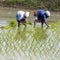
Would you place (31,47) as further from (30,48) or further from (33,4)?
(33,4)

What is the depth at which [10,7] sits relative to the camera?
27594mm

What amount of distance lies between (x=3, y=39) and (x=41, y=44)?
1460 mm

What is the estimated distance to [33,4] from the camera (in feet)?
93.8

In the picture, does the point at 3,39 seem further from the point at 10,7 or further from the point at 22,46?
the point at 10,7

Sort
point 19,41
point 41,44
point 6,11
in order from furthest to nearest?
point 6,11 < point 19,41 < point 41,44

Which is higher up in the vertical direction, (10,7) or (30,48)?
(30,48)

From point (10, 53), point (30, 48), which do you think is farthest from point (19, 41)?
point (10, 53)

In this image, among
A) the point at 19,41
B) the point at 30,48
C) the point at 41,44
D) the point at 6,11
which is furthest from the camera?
the point at 6,11

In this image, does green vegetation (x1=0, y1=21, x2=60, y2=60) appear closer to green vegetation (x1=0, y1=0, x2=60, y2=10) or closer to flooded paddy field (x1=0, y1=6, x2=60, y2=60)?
flooded paddy field (x1=0, y1=6, x2=60, y2=60)

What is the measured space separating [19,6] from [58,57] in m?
20.4

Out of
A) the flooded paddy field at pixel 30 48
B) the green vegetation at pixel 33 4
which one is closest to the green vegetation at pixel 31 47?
the flooded paddy field at pixel 30 48

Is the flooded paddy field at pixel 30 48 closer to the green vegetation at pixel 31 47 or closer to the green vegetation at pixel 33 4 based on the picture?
the green vegetation at pixel 31 47

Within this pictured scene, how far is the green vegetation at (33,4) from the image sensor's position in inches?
1103

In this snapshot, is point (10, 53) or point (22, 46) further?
point (22, 46)
